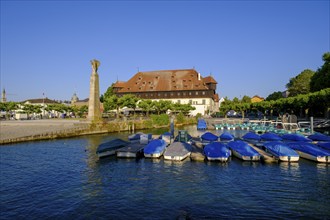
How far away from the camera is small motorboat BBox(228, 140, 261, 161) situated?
94.5 ft

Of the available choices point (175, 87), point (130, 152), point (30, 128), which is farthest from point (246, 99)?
point (130, 152)

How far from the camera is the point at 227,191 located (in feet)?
64.7

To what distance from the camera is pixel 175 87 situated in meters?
112

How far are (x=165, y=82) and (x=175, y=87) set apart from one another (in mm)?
6426

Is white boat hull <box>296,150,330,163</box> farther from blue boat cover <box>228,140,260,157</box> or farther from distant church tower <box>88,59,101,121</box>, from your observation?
distant church tower <box>88,59,101,121</box>

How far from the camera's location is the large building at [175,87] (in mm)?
109062

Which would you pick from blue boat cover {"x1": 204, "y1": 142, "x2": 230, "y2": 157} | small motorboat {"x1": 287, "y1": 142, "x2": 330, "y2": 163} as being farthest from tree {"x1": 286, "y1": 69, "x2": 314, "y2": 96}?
blue boat cover {"x1": 204, "y1": 142, "x2": 230, "y2": 157}

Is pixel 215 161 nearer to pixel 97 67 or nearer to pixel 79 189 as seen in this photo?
pixel 79 189

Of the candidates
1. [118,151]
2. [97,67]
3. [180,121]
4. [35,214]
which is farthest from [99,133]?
[35,214]

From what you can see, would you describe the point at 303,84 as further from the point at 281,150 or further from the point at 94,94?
the point at 281,150

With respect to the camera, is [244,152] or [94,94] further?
[94,94]

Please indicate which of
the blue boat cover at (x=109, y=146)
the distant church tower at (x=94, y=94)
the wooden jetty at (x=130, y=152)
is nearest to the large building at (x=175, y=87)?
the distant church tower at (x=94, y=94)

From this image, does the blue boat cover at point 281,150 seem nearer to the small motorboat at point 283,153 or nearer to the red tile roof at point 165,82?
the small motorboat at point 283,153

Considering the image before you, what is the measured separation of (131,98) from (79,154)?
4250 cm
